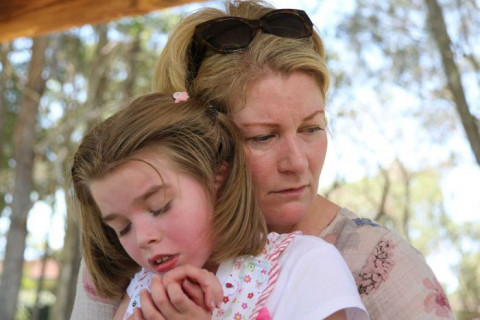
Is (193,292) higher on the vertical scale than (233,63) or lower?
lower

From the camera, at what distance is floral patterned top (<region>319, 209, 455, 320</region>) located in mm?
1481

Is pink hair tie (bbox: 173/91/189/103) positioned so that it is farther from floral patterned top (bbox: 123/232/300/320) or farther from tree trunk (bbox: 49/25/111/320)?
tree trunk (bbox: 49/25/111/320)

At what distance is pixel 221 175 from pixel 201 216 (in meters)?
0.14

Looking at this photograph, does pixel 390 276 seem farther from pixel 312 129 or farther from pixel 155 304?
pixel 155 304

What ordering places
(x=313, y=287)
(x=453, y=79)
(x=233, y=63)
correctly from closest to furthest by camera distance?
1. (x=313, y=287)
2. (x=233, y=63)
3. (x=453, y=79)

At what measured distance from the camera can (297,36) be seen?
1752 millimetres

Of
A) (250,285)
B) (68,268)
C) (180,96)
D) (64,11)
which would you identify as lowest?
(68,268)

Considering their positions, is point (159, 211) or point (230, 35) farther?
point (230, 35)

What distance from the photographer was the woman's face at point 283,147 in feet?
5.14

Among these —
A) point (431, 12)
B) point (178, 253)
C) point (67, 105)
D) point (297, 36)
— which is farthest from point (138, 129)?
point (67, 105)

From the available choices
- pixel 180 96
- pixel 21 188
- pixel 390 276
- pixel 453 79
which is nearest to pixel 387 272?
pixel 390 276

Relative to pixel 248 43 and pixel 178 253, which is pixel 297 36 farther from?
pixel 178 253

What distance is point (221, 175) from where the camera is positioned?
59.4 inches

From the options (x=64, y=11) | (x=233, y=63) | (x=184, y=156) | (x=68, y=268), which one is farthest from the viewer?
(x=68, y=268)
